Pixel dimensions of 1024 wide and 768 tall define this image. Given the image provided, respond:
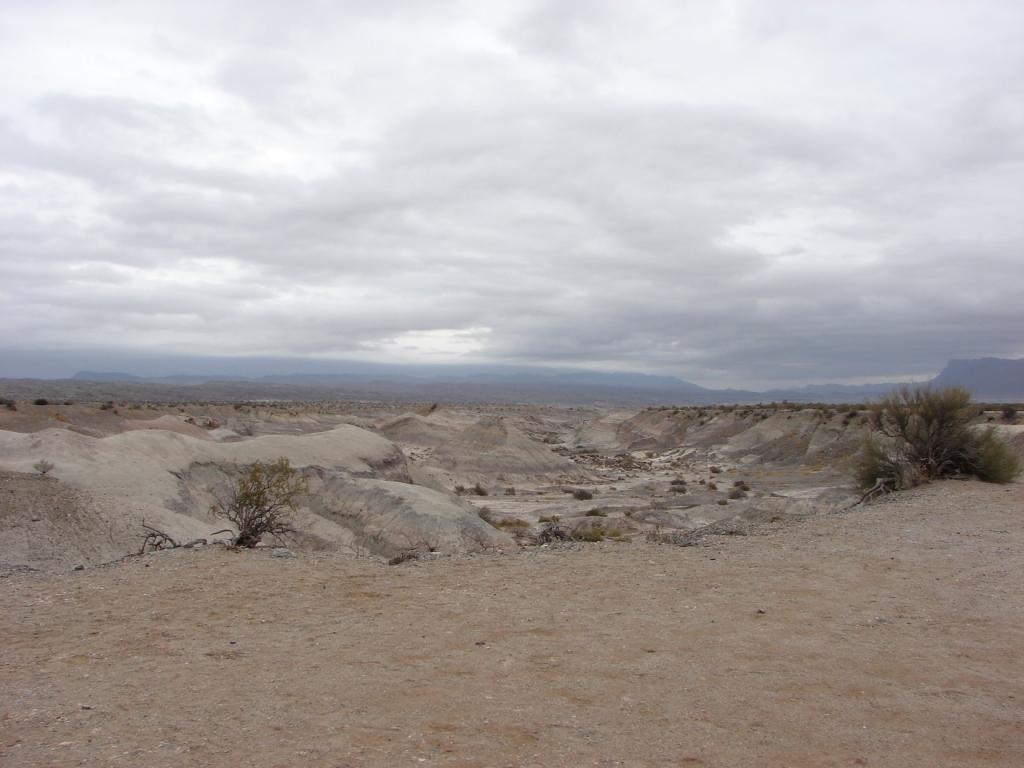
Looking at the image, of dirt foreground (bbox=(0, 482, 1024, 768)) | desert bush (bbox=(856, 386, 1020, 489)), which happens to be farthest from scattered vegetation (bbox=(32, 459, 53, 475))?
desert bush (bbox=(856, 386, 1020, 489))

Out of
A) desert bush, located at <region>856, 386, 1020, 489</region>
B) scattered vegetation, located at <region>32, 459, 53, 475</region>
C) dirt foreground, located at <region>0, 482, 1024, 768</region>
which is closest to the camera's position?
dirt foreground, located at <region>0, 482, 1024, 768</region>

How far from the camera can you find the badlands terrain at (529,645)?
583cm

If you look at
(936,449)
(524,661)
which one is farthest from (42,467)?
(936,449)

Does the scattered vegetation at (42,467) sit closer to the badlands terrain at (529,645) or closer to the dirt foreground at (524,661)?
the badlands terrain at (529,645)

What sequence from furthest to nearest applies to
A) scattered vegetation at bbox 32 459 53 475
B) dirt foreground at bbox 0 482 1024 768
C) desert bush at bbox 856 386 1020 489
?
desert bush at bbox 856 386 1020 489 → scattered vegetation at bbox 32 459 53 475 → dirt foreground at bbox 0 482 1024 768

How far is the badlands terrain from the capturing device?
583cm

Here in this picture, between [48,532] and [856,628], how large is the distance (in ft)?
61.9

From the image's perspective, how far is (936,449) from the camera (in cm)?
2219

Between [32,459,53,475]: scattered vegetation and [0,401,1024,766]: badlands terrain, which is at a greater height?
[32,459,53,475]: scattered vegetation

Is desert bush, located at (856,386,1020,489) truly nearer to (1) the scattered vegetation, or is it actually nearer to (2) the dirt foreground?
(2) the dirt foreground

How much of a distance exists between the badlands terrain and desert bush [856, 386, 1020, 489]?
1414 millimetres

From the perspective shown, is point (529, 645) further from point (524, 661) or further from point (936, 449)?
point (936, 449)

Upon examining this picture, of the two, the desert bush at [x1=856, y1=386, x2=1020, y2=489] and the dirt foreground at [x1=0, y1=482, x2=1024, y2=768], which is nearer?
the dirt foreground at [x1=0, y1=482, x2=1024, y2=768]

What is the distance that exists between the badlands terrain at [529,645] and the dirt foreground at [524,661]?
34mm
